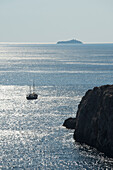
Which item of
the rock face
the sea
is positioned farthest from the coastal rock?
the rock face

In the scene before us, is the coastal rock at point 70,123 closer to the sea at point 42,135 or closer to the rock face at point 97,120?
the sea at point 42,135

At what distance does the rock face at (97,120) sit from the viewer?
70.8 m

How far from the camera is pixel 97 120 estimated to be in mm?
75750

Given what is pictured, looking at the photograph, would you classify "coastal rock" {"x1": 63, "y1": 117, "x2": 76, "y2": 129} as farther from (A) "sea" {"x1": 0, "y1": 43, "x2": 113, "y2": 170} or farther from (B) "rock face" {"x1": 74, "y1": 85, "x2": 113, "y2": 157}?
(B) "rock face" {"x1": 74, "y1": 85, "x2": 113, "y2": 157}

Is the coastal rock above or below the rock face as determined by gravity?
below

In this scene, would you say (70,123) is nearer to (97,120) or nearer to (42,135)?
(42,135)

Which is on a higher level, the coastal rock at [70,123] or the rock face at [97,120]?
the rock face at [97,120]

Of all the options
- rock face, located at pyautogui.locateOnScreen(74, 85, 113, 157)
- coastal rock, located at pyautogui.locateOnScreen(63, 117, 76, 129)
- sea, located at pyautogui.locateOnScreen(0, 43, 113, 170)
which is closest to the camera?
sea, located at pyautogui.locateOnScreen(0, 43, 113, 170)

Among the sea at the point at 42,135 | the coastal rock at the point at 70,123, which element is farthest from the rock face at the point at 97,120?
the coastal rock at the point at 70,123

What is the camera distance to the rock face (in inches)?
2785

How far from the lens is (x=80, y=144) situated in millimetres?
78625

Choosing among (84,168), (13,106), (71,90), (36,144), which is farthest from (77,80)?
(84,168)

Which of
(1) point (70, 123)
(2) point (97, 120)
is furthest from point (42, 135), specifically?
(2) point (97, 120)

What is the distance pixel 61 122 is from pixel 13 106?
27466mm
